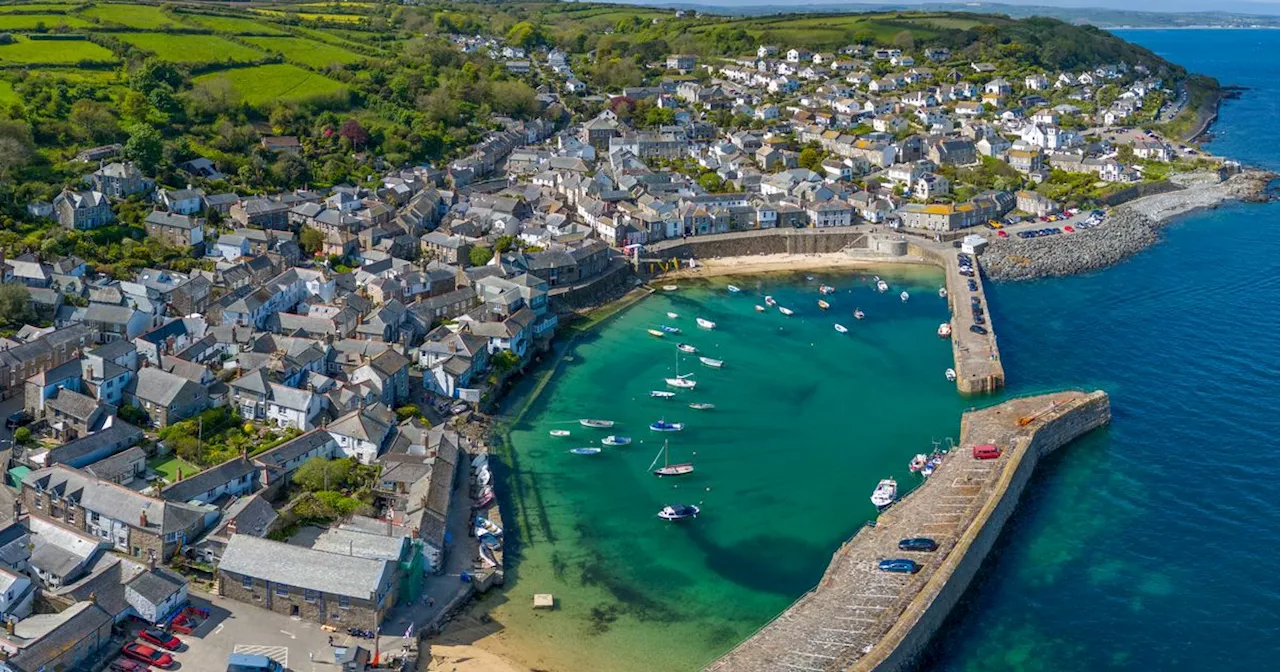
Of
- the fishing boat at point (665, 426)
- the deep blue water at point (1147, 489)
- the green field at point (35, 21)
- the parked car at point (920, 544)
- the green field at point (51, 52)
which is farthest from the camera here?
the green field at point (35, 21)

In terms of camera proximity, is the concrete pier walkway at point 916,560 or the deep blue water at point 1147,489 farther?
the deep blue water at point 1147,489

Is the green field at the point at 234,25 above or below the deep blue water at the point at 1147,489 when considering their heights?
above

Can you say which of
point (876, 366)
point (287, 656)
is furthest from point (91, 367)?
point (876, 366)

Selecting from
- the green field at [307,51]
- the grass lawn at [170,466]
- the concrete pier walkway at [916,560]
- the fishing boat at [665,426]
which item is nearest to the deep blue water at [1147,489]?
the concrete pier walkway at [916,560]

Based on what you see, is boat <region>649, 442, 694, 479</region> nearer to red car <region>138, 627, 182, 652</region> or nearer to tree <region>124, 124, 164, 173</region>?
red car <region>138, 627, 182, 652</region>

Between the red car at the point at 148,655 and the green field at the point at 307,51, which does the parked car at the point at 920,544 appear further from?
the green field at the point at 307,51

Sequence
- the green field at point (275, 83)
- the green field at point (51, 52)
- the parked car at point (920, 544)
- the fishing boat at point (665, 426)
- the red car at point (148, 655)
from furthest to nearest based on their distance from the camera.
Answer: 1. the green field at point (275, 83)
2. the green field at point (51, 52)
3. the fishing boat at point (665, 426)
4. the parked car at point (920, 544)
5. the red car at point (148, 655)
